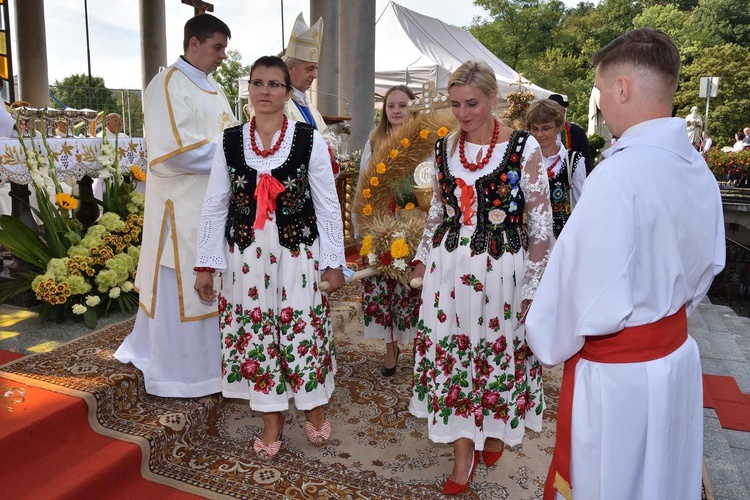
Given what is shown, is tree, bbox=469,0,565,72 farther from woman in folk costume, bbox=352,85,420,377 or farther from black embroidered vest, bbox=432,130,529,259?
black embroidered vest, bbox=432,130,529,259

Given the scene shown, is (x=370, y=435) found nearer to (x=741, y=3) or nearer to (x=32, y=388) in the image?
(x=32, y=388)

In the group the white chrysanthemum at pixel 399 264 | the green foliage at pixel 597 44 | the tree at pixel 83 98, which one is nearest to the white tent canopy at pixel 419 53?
the tree at pixel 83 98

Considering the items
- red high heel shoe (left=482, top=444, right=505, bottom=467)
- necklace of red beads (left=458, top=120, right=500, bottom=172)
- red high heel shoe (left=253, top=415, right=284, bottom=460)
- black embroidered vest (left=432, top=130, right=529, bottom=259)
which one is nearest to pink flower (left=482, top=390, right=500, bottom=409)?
red high heel shoe (left=482, top=444, right=505, bottom=467)

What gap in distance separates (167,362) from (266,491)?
0.98 m

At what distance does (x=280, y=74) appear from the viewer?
8.98 ft

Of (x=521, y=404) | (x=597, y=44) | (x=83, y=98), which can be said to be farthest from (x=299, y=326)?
(x=597, y=44)

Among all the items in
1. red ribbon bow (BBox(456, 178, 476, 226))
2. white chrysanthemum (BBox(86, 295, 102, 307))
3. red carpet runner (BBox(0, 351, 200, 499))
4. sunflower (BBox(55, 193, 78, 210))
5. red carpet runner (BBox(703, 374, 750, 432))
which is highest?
red ribbon bow (BBox(456, 178, 476, 226))

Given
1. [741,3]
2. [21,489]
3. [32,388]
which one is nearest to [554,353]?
[21,489]

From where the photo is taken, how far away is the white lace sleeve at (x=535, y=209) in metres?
2.50

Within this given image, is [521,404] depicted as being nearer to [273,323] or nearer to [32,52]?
[273,323]

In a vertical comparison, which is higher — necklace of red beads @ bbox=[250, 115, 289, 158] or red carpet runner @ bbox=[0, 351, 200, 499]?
necklace of red beads @ bbox=[250, 115, 289, 158]

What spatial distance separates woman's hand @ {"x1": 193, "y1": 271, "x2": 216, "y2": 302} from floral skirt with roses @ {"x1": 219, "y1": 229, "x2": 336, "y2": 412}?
0.07 m

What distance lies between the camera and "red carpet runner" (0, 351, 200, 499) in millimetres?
2510

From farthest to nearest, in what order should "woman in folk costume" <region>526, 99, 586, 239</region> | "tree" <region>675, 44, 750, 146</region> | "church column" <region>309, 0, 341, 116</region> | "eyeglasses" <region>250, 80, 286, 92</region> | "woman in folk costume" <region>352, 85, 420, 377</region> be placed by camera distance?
"tree" <region>675, 44, 750, 146</region>
"church column" <region>309, 0, 341, 116</region>
"woman in folk costume" <region>352, 85, 420, 377</region>
"woman in folk costume" <region>526, 99, 586, 239</region>
"eyeglasses" <region>250, 80, 286, 92</region>
